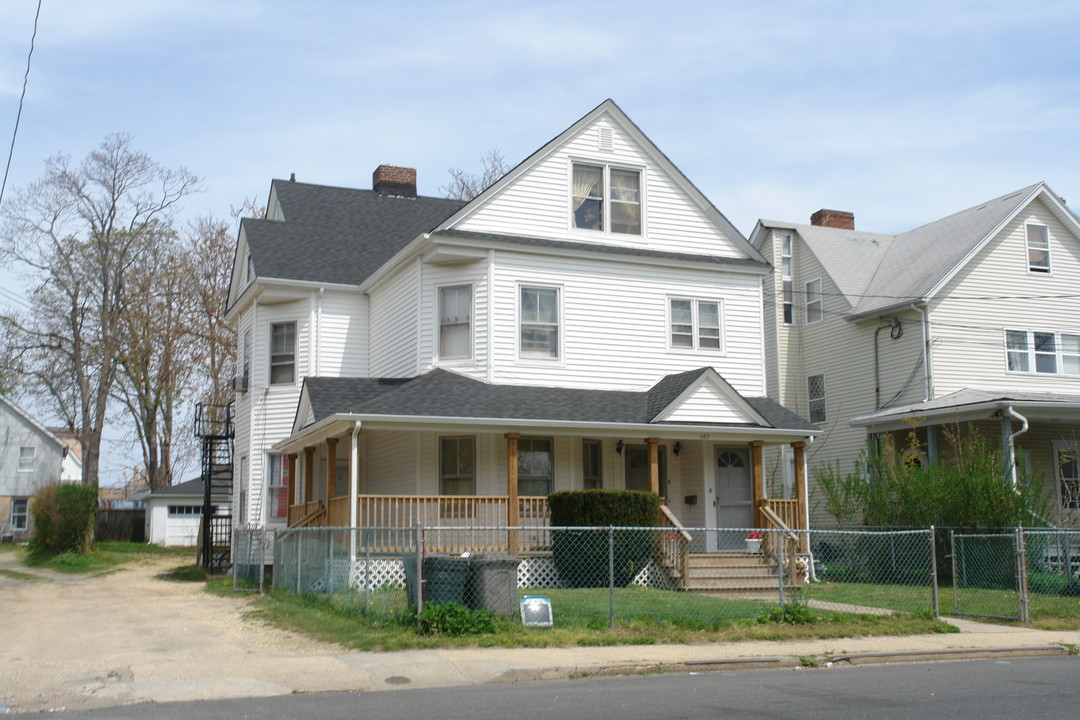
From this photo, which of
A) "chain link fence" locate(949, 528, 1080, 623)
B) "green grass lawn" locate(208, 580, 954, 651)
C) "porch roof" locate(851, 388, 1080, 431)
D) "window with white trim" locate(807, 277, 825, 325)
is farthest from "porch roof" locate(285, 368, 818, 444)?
"window with white trim" locate(807, 277, 825, 325)

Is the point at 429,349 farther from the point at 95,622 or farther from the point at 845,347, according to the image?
the point at 845,347

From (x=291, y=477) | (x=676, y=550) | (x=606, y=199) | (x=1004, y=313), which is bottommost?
(x=676, y=550)

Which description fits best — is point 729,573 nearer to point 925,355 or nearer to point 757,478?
point 757,478

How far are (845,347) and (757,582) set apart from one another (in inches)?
499

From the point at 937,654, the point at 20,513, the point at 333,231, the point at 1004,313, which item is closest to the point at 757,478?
the point at 937,654

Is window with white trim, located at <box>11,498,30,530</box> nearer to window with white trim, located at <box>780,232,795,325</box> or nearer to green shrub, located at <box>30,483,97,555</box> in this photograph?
green shrub, located at <box>30,483,97,555</box>

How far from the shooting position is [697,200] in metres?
23.5

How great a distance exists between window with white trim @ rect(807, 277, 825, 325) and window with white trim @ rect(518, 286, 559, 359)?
12.0 metres

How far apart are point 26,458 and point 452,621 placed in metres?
48.5

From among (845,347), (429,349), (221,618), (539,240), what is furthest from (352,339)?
(845,347)

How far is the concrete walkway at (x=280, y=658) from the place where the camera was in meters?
10.1

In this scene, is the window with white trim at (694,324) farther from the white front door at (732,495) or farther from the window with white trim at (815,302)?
the window with white trim at (815,302)

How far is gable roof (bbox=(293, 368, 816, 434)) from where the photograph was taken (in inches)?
751

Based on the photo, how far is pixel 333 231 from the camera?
2731cm
